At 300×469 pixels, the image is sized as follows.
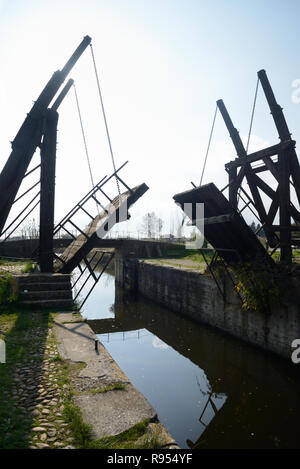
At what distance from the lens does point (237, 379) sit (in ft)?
25.8

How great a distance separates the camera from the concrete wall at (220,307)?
838 centimetres

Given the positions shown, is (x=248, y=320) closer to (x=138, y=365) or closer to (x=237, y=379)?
(x=237, y=379)

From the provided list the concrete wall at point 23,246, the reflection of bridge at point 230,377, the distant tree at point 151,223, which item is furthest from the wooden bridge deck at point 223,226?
the distant tree at point 151,223

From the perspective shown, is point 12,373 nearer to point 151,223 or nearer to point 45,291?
point 45,291

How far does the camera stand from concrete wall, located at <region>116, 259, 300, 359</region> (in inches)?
330

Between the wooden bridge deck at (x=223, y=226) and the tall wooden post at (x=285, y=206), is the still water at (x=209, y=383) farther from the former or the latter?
the tall wooden post at (x=285, y=206)

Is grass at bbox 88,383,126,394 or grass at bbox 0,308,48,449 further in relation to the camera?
grass at bbox 88,383,126,394

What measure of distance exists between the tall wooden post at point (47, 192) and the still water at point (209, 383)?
167 inches

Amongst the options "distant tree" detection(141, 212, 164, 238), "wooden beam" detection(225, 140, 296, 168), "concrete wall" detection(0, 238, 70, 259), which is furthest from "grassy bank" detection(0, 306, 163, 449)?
"distant tree" detection(141, 212, 164, 238)

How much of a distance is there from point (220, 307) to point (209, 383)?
419cm

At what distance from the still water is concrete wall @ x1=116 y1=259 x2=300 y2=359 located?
1.41ft

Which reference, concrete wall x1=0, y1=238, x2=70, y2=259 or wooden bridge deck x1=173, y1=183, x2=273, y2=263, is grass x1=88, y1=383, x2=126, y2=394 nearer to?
wooden bridge deck x1=173, y1=183, x2=273, y2=263
